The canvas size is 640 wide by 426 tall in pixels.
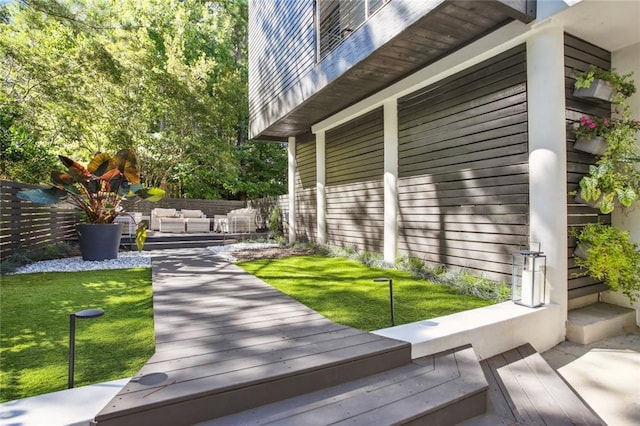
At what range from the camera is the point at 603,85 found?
3920 millimetres

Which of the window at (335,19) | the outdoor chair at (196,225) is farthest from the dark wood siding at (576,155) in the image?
the outdoor chair at (196,225)

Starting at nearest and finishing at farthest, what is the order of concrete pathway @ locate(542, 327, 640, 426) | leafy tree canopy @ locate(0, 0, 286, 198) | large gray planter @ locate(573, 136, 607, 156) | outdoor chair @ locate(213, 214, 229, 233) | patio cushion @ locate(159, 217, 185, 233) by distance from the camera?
concrete pathway @ locate(542, 327, 640, 426) → large gray planter @ locate(573, 136, 607, 156) → leafy tree canopy @ locate(0, 0, 286, 198) → patio cushion @ locate(159, 217, 185, 233) → outdoor chair @ locate(213, 214, 229, 233)

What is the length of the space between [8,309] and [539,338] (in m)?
5.59

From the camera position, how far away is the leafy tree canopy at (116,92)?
989cm

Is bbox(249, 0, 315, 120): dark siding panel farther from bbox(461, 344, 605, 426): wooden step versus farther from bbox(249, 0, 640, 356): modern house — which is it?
bbox(461, 344, 605, 426): wooden step

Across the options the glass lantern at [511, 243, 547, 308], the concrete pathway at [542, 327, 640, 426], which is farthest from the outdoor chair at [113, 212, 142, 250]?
the concrete pathway at [542, 327, 640, 426]

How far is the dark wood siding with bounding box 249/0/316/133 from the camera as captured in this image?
680 centimetres

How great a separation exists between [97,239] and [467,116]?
22.5 feet

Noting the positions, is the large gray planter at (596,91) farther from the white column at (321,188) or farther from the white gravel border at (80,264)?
the white gravel border at (80,264)

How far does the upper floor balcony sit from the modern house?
28 mm

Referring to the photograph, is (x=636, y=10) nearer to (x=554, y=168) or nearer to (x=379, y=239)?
(x=554, y=168)

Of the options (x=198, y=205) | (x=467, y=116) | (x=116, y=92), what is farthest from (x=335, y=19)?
(x=198, y=205)

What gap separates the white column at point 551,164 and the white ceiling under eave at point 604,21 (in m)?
0.19

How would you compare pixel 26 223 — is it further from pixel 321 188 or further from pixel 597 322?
pixel 597 322
